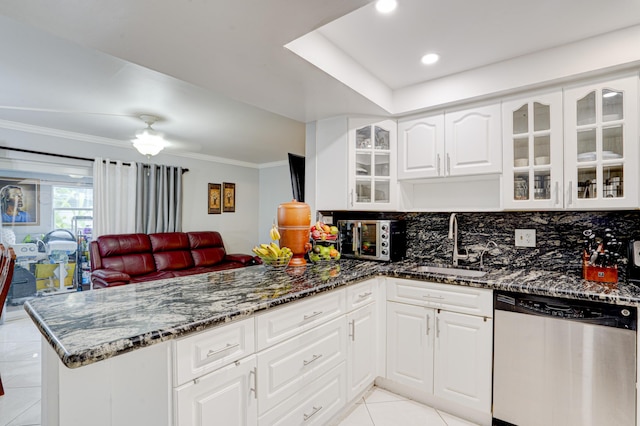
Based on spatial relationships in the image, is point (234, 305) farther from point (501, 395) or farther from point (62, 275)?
point (62, 275)

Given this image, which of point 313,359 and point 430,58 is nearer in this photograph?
point 313,359

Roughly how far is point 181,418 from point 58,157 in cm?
454

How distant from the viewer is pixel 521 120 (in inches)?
84.8

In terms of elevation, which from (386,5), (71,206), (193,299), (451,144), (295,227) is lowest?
(193,299)

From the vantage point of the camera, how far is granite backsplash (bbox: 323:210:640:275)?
6.93 ft

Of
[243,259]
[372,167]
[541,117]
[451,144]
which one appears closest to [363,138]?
[372,167]

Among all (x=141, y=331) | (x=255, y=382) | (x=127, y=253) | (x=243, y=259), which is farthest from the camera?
(x=243, y=259)

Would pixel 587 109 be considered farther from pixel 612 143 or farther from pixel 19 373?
pixel 19 373

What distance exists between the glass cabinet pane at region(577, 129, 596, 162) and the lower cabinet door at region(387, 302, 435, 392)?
135 cm


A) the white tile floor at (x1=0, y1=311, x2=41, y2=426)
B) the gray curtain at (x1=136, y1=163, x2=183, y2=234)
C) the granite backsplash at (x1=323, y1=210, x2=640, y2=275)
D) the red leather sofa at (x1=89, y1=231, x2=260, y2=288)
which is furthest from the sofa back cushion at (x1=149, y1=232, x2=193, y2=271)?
the granite backsplash at (x1=323, y1=210, x2=640, y2=275)

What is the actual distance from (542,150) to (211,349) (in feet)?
7.50

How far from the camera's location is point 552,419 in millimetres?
1736

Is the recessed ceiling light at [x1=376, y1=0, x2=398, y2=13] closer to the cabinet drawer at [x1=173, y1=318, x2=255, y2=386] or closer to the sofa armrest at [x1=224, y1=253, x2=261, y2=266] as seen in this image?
the cabinet drawer at [x1=173, y1=318, x2=255, y2=386]

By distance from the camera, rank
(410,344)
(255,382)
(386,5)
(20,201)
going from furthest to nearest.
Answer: (20,201) → (410,344) → (386,5) → (255,382)
